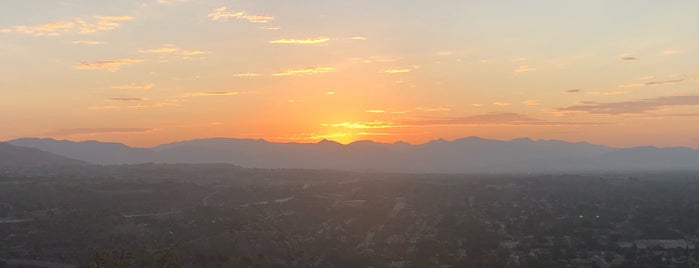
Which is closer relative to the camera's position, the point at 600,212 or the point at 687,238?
the point at 687,238

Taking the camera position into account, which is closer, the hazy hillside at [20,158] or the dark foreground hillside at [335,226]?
the dark foreground hillside at [335,226]

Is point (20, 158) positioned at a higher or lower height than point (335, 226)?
higher

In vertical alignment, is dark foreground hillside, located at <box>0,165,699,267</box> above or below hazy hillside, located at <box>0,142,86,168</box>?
below

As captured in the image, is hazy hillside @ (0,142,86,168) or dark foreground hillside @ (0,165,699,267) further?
hazy hillside @ (0,142,86,168)

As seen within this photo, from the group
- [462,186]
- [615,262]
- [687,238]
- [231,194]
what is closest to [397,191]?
[462,186]

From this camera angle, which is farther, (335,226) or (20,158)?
(20,158)

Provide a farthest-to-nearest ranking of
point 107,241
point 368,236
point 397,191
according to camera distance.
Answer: point 397,191 → point 368,236 → point 107,241

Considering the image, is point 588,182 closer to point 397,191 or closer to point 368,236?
point 397,191

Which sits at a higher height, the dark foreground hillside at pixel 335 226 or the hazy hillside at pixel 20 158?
the hazy hillside at pixel 20 158
